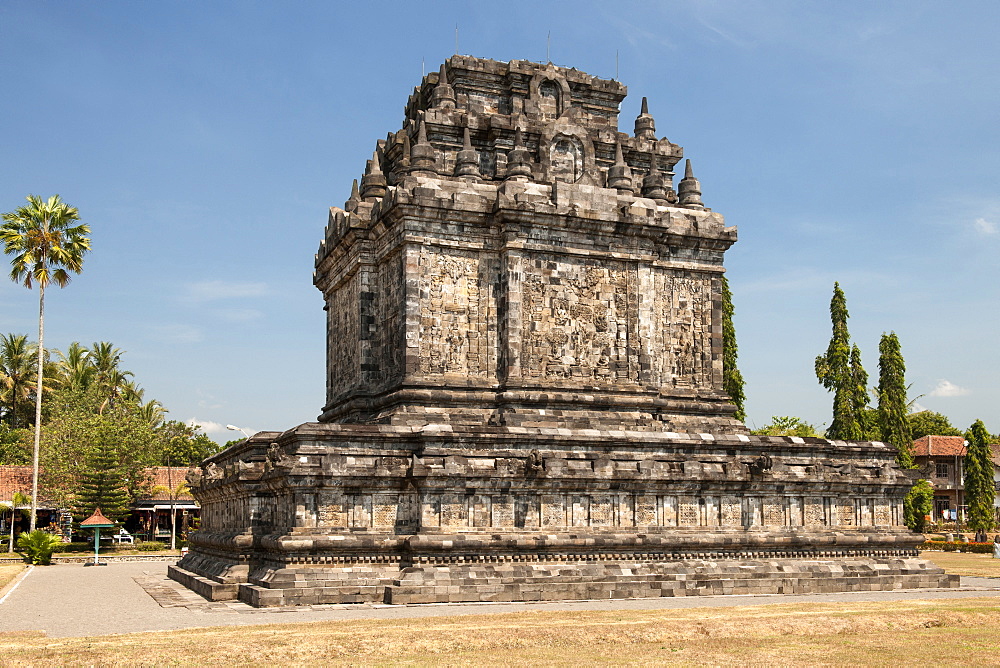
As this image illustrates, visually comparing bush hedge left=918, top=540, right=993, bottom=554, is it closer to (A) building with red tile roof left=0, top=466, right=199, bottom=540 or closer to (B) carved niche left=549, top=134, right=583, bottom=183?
(B) carved niche left=549, top=134, right=583, bottom=183

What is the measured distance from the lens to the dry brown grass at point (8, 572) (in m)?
30.1

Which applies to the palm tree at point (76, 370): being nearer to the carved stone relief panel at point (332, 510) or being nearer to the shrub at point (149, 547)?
the shrub at point (149, 547)

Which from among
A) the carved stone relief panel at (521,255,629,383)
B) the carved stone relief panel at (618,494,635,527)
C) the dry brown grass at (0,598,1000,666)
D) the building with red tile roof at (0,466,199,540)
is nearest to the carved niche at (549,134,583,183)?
the carved stone relief panel at (521,255,629,383)

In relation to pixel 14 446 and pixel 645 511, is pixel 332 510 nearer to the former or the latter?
pixel 645 511

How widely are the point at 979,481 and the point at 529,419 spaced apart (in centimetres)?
4444

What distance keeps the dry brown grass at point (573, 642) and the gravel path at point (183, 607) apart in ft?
4.73

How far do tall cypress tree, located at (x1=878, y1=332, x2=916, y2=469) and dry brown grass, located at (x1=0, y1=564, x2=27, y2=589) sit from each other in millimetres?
51713

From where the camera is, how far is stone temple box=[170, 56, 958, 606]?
74.3ft

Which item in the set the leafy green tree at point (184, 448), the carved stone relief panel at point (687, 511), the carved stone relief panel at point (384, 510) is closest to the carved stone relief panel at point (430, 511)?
the carved stone relief panel at point (384, 510)

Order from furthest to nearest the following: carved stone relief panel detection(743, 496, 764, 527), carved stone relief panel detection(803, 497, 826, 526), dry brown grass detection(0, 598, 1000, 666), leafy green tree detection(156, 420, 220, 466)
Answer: leafy green tree detection(156, 420, 220, 466) < carved stone relief panel detection(803, 497, 826, 526) < carved stone relief panel detection(743, 496, 764, 527) < dry brown grass detection(0, 598, 1000, 666)

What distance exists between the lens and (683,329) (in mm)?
29266

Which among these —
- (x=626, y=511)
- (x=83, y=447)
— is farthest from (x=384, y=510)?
(x=83, y=447)

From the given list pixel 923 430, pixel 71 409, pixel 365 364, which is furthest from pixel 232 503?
Answer: pixel 923 430

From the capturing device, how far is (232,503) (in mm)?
27438
